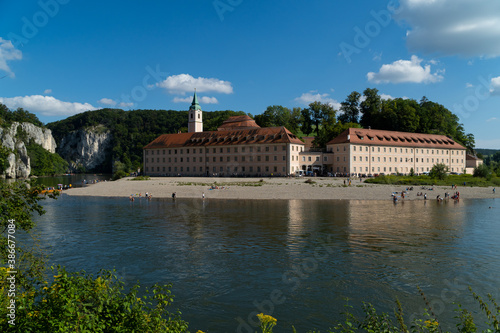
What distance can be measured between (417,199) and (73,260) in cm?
4607

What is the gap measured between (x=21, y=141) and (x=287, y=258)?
16271 cm

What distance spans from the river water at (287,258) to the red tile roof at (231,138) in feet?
195

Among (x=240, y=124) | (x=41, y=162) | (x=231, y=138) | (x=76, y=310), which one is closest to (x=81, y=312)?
(x=76, y=310)

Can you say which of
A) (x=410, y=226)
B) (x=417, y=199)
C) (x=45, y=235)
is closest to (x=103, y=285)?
(x=45, y=235)

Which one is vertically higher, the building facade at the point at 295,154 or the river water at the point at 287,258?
the building facade at the point at 295,154

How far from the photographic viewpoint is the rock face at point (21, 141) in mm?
133250

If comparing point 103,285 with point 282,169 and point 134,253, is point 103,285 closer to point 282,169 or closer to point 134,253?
point 134,253

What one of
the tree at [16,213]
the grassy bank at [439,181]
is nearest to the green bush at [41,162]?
the grassy bank at [439,181]

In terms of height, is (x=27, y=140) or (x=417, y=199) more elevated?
(x=27, y=140)

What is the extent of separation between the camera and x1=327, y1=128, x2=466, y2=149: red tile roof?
3750 inches

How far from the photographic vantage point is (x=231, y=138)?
104 m

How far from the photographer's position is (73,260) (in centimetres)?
1991

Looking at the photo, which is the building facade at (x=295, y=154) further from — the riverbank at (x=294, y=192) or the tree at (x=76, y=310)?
the tree at (x=76, y=310)

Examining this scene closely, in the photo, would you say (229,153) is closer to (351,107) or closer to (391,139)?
(391,139)
